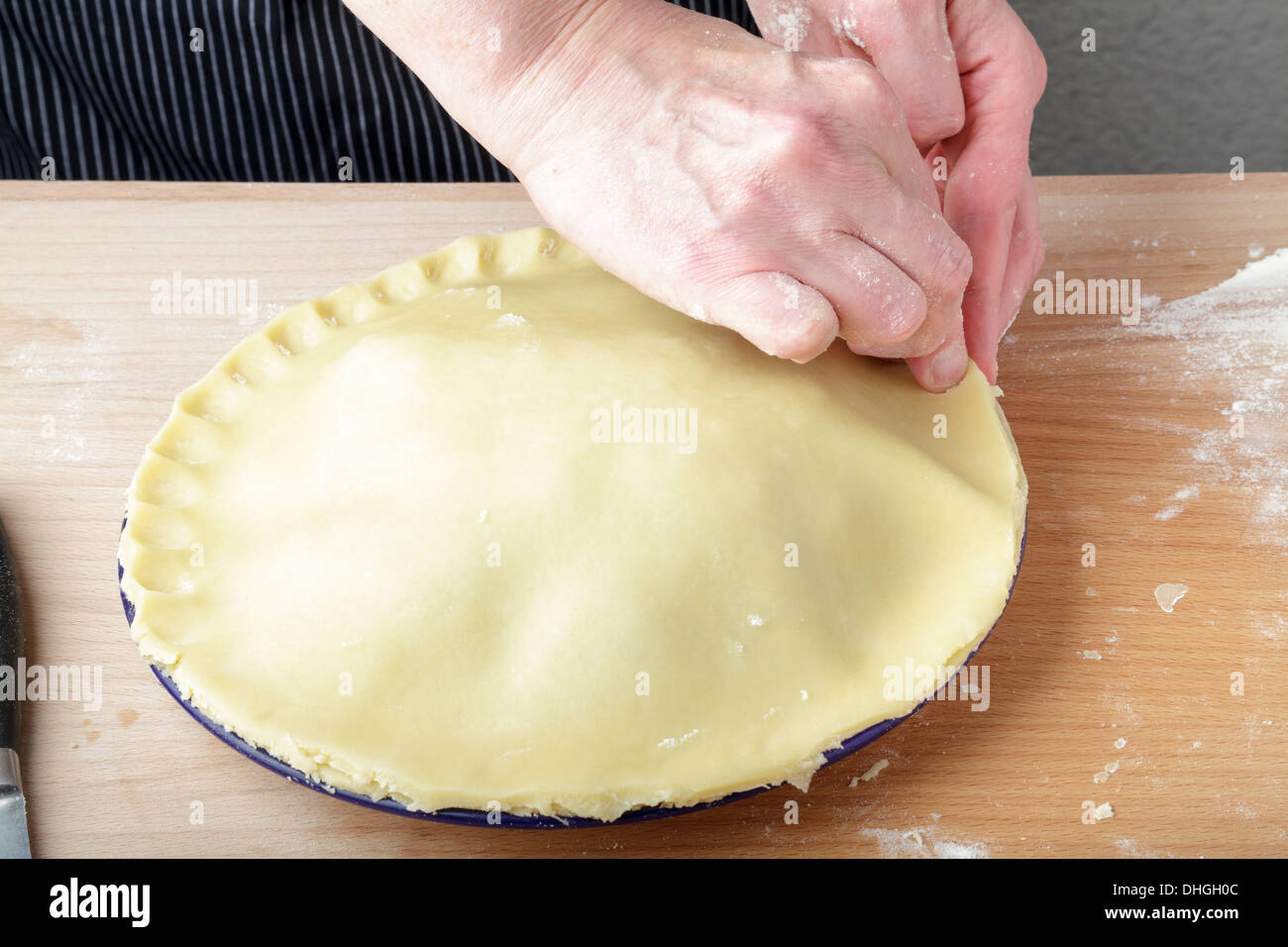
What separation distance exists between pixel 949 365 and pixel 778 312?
0.24 meters

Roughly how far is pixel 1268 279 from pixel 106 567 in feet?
4.39

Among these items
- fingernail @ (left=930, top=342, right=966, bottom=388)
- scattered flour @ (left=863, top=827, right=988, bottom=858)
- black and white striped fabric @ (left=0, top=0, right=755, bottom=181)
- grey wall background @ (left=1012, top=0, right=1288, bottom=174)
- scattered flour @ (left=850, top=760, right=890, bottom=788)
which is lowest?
scattered flour @ (left=863, top=827, right=988, bottom=858)

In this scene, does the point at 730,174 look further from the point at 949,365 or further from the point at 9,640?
the point at 9,640

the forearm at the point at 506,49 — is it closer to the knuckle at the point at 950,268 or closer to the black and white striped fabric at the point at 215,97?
the knuckle at the point at 950,268

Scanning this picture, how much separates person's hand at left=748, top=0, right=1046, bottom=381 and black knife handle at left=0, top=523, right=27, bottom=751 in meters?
0.92

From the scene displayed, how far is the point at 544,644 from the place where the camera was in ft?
2.67

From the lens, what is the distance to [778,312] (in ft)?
2.85

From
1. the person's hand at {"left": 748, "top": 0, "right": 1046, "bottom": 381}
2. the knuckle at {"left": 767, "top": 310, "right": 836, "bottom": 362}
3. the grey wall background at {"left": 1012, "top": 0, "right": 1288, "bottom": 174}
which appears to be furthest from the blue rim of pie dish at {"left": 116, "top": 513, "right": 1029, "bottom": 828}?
the grey wall background at {"left": 1012, "top": 0, "right": 1288, "bottom": 174}

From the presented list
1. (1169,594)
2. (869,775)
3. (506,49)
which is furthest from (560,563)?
(1169,594)

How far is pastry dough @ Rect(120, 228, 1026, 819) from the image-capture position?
31.4 inches

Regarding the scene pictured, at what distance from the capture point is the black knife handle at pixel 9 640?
2.84 feet

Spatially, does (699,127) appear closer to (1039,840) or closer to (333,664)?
(333,664)

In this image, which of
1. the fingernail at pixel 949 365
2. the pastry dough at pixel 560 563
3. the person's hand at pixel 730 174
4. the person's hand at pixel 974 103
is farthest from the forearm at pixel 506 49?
the fingernail at pixel 949 365

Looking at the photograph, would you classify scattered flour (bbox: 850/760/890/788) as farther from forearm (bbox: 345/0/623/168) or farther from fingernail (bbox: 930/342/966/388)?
forearm (bbox: 345/0/623/168)
